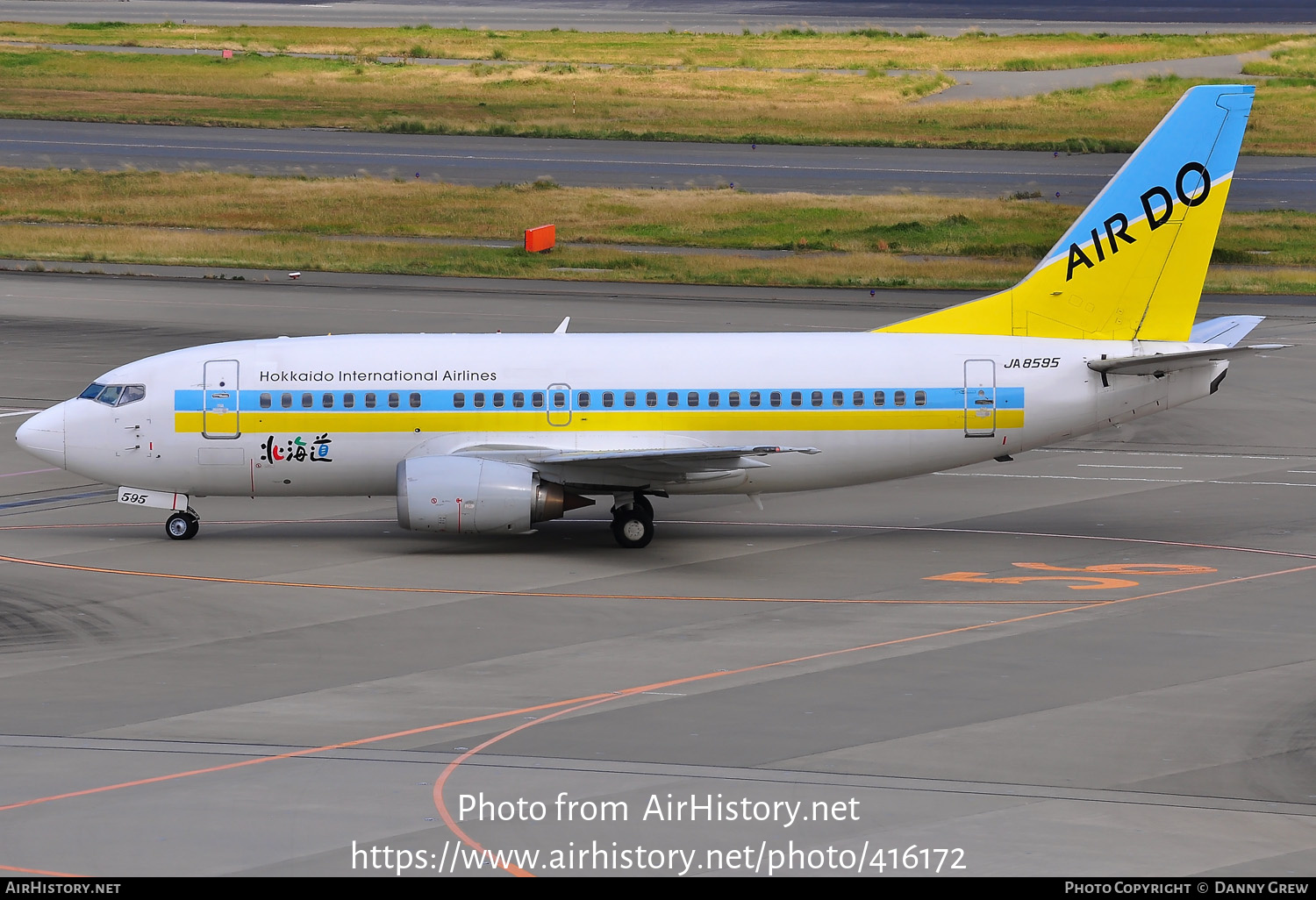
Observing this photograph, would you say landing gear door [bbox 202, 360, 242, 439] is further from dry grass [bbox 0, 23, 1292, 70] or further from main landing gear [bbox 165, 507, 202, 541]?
dry grass [bbox 0, 23, 1292, 70]

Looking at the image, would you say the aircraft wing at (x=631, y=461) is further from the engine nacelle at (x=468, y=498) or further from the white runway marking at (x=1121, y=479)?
the white runway marking at (x=1121, y=479)

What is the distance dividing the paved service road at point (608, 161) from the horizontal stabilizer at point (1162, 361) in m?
50.3

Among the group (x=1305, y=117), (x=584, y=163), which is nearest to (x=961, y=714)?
(x=584, y=163)

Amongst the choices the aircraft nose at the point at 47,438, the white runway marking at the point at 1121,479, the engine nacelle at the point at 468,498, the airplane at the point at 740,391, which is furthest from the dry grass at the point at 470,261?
the engine nacelle at the point at 468,498

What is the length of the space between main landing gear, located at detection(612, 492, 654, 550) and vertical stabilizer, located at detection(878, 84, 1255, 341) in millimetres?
8271

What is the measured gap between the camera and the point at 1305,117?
4503 inches

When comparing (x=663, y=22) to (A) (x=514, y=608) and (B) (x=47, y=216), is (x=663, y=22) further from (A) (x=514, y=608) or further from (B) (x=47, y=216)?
(A) (x=514, y=608)

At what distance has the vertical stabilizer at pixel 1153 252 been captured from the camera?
36719mm

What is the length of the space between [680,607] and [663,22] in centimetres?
15428

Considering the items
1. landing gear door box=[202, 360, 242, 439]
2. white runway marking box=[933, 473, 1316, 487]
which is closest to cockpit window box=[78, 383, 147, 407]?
landing gear door box=[202, 360, 242, 439]

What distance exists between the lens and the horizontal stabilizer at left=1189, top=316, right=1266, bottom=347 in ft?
123

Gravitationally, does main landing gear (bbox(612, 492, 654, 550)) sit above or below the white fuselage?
below

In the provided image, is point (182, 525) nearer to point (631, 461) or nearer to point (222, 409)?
point (222, 409)

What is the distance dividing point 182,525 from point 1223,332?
958 inches
